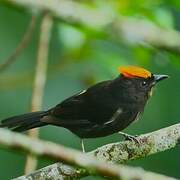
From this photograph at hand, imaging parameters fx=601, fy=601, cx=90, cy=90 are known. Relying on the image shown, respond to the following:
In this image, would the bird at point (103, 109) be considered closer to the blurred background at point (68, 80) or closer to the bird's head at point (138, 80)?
the bird's head at point (138, 80)

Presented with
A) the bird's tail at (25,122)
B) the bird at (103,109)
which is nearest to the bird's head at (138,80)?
the bird at (103,109)

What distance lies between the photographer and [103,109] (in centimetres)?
377

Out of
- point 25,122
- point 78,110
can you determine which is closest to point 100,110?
point 78,110

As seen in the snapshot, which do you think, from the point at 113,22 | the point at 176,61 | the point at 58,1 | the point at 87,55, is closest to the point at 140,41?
the point at 113,22

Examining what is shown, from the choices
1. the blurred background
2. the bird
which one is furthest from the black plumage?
the blurred background

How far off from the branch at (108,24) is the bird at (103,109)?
5.36ft

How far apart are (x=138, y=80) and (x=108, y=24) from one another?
6.09 feet

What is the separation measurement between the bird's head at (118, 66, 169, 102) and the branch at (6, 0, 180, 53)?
169 centimetres

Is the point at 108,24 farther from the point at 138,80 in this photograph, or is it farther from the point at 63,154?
the point at 138,80

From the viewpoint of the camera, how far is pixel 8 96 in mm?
5359

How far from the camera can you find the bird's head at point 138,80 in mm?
3773

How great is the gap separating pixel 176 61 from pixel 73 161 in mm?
1167

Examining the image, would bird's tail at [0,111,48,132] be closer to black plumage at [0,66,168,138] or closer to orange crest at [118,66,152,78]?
black plumage at [0,66,168,138]

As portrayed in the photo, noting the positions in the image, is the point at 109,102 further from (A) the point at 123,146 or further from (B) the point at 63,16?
(B) the point at 63,16
